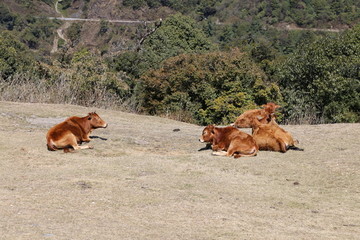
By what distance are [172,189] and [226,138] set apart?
8.41 ft

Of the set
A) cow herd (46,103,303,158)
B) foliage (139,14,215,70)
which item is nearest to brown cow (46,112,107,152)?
cow herd (46,103,303,158)

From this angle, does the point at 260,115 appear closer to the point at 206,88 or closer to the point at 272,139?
the point at 272,139

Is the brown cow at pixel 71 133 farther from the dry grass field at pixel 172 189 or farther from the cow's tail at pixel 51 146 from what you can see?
the dry grass field at pixel 172 189

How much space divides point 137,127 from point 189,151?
9.95ft

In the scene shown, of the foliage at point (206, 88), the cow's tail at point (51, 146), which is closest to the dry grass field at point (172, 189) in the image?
the cow's tail at point (51, 146)

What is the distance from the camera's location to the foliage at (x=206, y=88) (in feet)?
95.0

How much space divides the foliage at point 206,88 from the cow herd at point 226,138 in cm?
1611

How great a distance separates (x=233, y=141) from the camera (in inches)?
441

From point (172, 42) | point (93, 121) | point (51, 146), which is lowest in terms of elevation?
point (51, 146)

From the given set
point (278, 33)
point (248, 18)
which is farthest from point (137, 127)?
point (248, 18)

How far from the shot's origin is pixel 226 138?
11.3 m

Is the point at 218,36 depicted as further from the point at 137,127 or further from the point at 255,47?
the point at 137,127

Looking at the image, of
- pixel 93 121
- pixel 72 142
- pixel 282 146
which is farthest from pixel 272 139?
pixel 72 142

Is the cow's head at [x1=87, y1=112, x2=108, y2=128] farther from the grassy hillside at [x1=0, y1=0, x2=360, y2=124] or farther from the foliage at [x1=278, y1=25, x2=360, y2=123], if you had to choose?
the foliage at [x1=278, y1=25, x2=360, y2=123]
